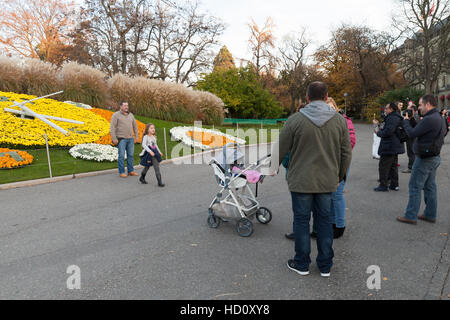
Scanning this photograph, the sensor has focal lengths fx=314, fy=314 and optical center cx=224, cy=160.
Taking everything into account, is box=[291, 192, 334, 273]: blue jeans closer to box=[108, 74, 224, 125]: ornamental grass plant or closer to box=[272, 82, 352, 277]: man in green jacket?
box=[272, 82, 352, 277]: man in green jacket

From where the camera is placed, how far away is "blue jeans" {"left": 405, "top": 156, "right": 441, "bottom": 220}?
4.67 m

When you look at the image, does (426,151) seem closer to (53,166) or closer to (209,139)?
(53,166)

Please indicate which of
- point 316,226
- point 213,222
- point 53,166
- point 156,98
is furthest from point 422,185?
point 156,98

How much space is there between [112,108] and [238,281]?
1614 cm

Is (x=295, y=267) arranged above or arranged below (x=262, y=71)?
below

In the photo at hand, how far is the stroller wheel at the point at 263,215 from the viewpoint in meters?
4.95

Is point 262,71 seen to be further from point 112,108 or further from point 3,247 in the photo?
point 3,247

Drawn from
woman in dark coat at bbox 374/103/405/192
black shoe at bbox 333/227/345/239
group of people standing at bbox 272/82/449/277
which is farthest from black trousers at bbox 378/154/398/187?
group of people standing at bbox 272/82/449/277

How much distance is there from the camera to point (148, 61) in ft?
117

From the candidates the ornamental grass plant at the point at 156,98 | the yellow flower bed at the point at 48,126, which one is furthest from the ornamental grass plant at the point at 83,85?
the yellow flower bed at the point at 48,126

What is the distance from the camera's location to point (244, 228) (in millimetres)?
4480

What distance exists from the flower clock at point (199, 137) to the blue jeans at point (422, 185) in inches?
422

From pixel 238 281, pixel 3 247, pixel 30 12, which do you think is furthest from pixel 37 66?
pixel 30 12
